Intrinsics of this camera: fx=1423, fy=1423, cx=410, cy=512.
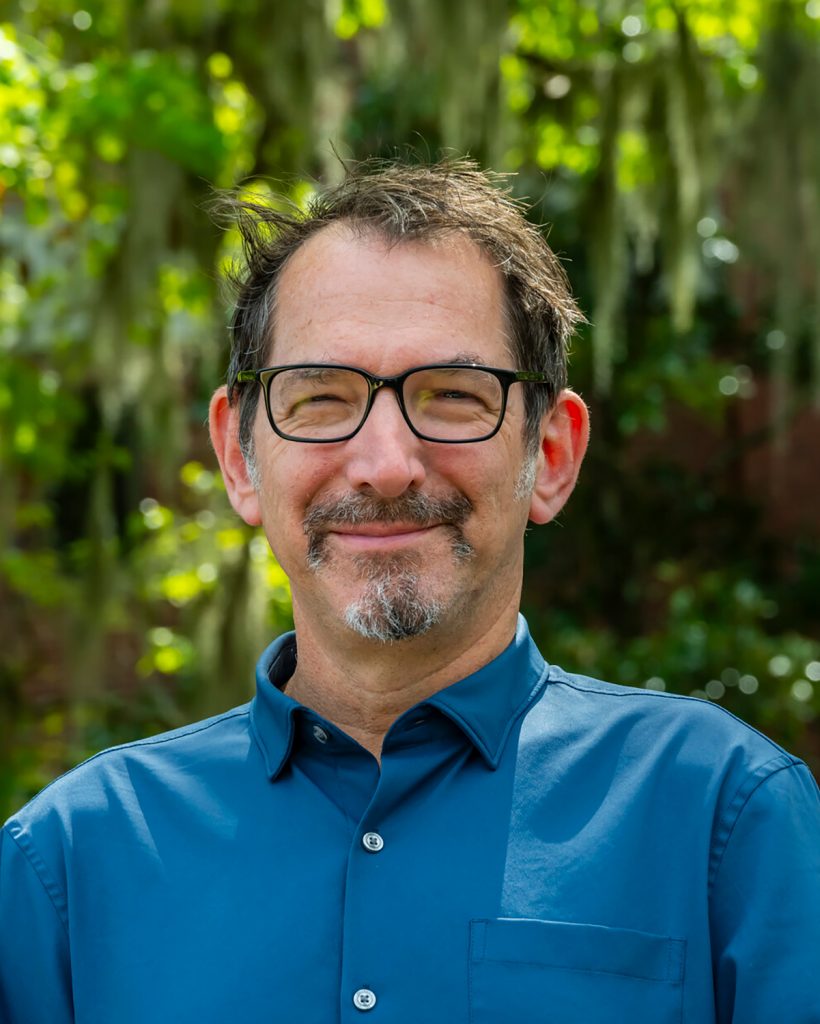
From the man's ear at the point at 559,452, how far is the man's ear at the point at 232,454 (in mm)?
378

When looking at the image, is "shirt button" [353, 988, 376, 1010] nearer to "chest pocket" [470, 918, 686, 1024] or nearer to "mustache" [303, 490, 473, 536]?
"chest pocket" [470, 918, 686, 1024]

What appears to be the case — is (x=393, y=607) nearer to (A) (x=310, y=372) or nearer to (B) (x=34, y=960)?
(A) (x=310, y=372)

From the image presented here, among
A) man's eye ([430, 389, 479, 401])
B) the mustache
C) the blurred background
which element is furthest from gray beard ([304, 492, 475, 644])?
the blurred background

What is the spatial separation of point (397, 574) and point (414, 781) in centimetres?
24

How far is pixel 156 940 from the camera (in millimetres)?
1549

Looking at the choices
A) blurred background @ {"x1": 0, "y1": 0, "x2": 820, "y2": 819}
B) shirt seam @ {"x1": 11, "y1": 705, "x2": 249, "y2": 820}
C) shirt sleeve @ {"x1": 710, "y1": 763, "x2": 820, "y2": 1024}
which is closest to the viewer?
shirt sleeve @ {"x1": 710, "y1": 763, "x2": 820, "y2": 1024}

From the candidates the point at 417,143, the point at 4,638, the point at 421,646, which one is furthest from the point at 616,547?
the point at 421,646

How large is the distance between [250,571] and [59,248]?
2006 mm

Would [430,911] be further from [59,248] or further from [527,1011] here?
[59,248]

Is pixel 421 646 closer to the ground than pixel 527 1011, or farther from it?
farther from it

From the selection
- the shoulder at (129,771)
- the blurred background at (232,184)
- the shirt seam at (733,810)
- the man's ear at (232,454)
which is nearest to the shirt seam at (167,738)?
the shoulder at (129,771)

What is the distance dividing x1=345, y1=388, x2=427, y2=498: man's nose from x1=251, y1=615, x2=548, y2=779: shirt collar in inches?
9.7

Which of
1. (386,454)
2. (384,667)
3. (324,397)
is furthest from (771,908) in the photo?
(324,397)

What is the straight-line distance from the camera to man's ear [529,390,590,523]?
1859mm
